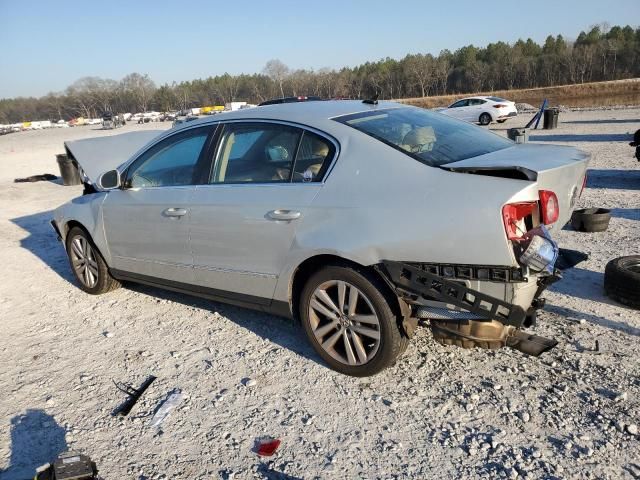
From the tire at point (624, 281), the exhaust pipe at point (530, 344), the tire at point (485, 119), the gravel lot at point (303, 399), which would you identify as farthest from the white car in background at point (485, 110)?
the exhaust pipe at point (530, 344)

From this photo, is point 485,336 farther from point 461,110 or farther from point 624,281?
point 461,110

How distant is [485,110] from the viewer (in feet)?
85.8

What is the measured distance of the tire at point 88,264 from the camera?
17.3 ft

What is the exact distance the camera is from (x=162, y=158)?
A: 15.0ft

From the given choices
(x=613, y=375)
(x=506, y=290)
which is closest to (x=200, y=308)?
(x=506, y=290)

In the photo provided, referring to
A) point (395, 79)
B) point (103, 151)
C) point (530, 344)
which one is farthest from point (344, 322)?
point (395, 79)

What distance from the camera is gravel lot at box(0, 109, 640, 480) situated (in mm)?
2664

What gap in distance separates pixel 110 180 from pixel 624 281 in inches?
179

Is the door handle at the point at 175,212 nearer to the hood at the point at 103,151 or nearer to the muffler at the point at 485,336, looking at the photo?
the muffler at the point at 485,336

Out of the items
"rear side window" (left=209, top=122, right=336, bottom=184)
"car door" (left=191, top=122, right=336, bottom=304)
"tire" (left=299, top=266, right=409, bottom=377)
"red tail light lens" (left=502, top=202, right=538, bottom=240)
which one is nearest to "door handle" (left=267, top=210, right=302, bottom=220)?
"car door" (left=191, top=122, right=336, bottom=304)

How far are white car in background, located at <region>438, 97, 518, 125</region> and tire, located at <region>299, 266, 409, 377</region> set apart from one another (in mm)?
24140

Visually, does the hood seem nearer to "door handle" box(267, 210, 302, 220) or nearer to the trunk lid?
"door handle" box(267, 210, 302, 220)

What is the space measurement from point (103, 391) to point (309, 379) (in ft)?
4.73

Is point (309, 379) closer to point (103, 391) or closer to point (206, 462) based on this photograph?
point (206, 462)
